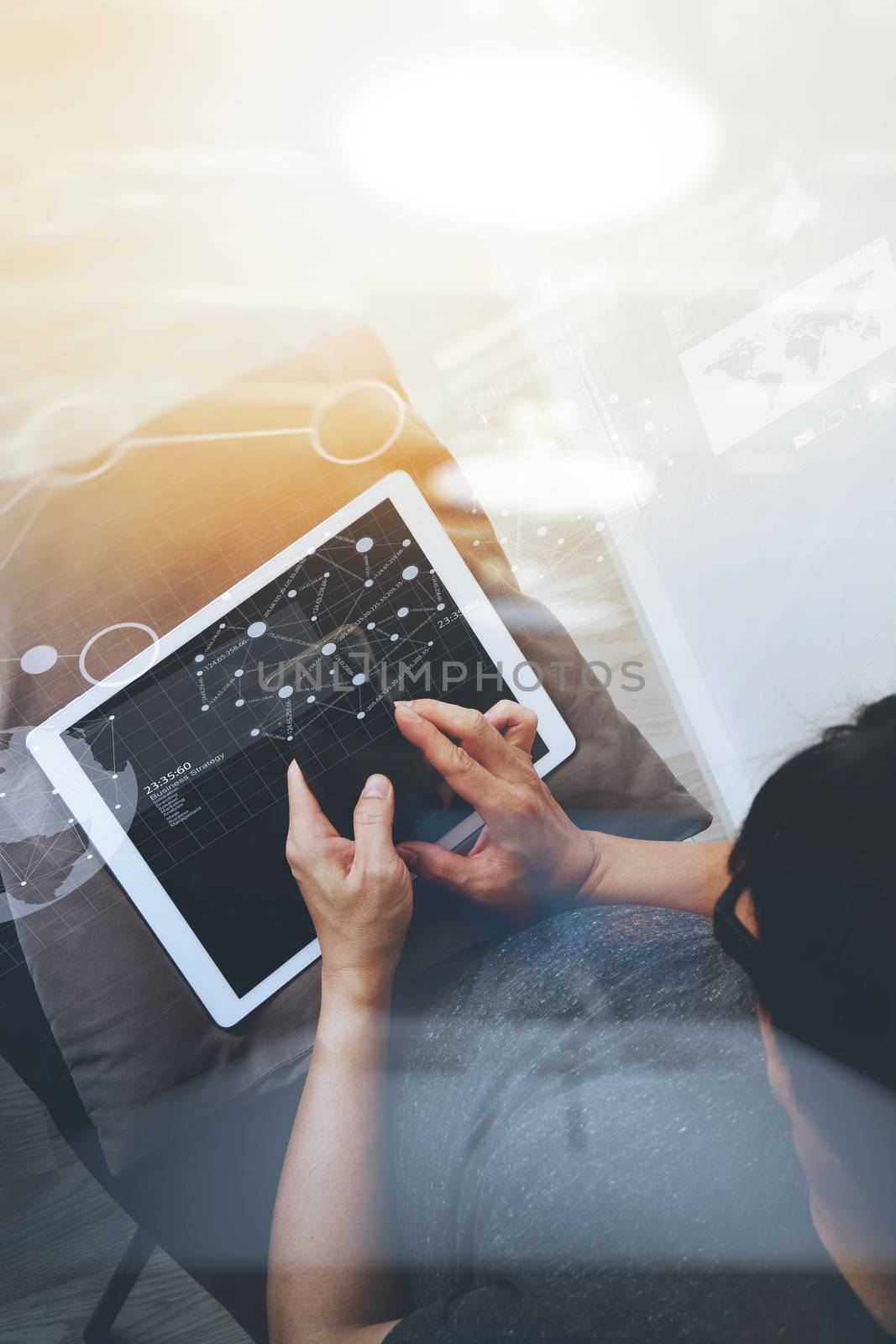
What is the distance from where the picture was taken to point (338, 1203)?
0.61 m

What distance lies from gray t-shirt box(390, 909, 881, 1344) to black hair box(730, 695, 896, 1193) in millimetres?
81

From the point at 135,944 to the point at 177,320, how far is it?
0.64 meters

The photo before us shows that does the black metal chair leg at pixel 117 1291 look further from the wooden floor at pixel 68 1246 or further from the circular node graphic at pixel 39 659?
the circular node graphic at pixel 39 659

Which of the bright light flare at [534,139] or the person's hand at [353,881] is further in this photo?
the bright light flare at [534,139]

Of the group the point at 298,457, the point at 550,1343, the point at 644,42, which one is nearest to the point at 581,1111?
the point at 550,1343

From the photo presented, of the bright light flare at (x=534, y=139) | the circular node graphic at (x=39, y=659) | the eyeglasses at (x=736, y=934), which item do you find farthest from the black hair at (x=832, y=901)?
the bright light flare at (x=534, y=139)

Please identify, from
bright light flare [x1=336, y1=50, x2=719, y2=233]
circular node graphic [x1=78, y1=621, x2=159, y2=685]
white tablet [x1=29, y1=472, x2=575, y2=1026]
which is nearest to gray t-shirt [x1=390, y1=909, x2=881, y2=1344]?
white tablet [x1=29, y1=472, x2=575, y2=1026]

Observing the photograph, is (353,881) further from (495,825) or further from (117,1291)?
(117,1291)

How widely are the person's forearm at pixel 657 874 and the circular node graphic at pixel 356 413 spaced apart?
0.43m

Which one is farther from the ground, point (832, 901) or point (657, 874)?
point (832, 901)

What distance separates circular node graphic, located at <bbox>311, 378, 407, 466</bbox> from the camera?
76cm

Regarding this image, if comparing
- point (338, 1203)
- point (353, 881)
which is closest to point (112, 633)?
point (353, 881)

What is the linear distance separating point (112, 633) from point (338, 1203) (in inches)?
19.6

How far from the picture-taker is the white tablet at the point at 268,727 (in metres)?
0.68
